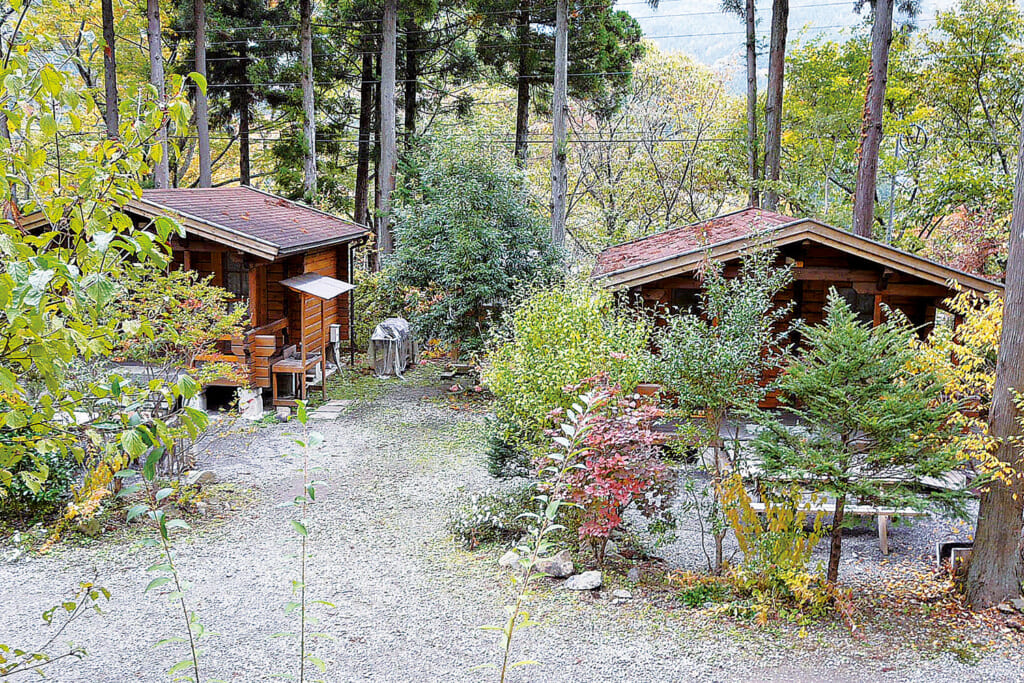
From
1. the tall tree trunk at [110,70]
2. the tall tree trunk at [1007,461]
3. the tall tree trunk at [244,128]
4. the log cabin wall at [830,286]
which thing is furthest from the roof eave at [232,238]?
the tall tree trunk at [244,128]

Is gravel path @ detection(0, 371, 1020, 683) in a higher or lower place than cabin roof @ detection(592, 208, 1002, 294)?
lower

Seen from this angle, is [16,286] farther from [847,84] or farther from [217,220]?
[847,84]

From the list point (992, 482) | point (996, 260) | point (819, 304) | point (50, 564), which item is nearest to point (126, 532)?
point (50, 564)

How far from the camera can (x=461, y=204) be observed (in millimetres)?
15023

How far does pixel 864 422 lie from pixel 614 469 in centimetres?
204

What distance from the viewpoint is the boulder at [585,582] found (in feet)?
23.3

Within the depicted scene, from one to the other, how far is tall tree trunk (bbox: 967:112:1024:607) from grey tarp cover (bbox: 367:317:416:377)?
12225mm

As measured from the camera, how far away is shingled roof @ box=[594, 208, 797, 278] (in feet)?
38.6

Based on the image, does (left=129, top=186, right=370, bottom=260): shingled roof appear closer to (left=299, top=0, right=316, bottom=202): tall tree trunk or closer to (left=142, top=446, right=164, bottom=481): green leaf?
(left=299, top=0, right=316, bottom=202): tall tree trunk

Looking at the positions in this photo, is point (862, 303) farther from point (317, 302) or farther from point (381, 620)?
point (317, 302)

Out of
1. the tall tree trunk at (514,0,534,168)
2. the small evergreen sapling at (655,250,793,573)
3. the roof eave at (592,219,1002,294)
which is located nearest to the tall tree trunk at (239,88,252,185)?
the tall tree trunk at (514,0,534,168)

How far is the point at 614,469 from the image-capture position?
6926mm

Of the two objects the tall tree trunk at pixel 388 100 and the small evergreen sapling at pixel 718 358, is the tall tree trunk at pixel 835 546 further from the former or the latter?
the tall tree trunk at pixel 388 100

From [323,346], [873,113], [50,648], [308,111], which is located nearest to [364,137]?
[308,111]
